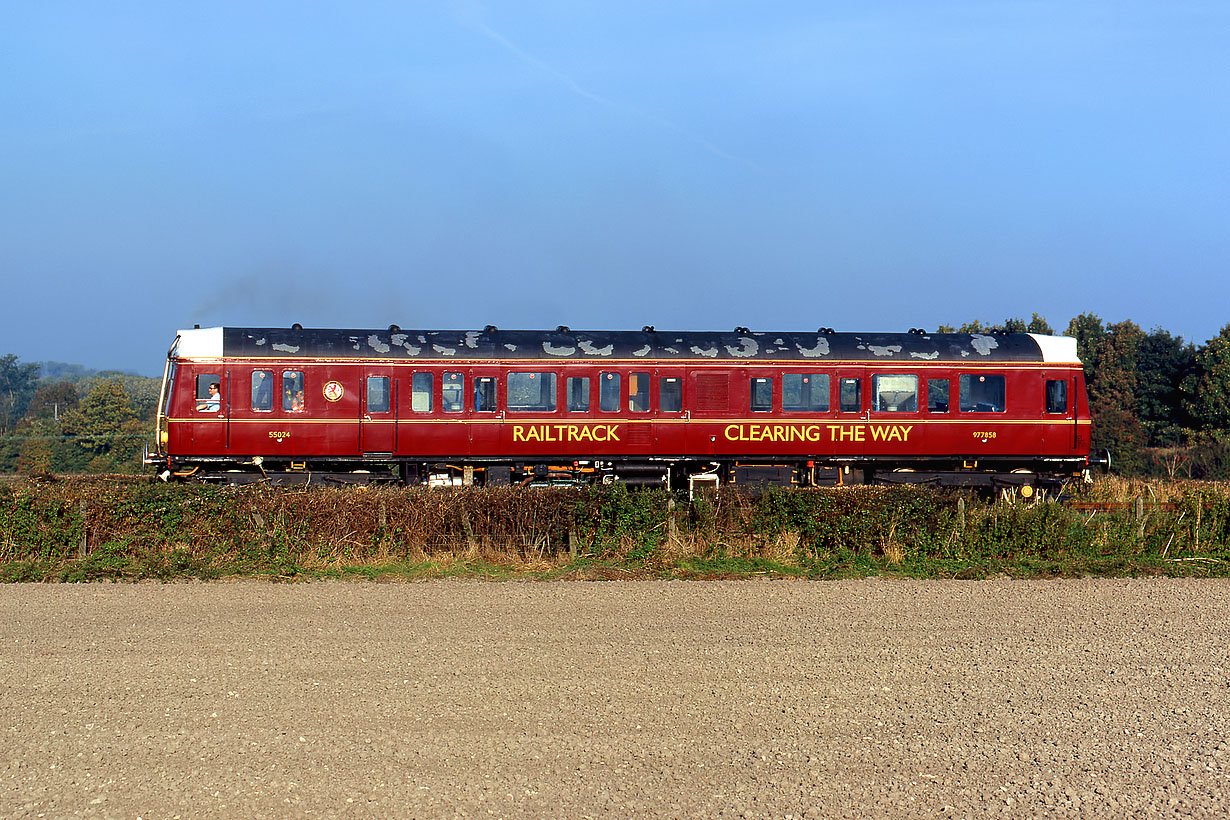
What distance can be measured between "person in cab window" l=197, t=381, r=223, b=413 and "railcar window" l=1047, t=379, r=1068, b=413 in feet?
53.5

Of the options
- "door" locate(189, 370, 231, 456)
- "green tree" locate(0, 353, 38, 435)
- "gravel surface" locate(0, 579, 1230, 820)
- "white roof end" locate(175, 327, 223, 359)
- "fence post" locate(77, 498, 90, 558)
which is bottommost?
"gravel surface" locate(0, 579, 1230, 820)

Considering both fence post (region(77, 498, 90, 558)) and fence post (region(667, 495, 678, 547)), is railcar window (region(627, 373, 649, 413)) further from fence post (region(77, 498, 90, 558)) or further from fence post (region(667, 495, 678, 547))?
fence post (region(77, 498, 90, 558))

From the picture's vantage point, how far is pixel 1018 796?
258 inches

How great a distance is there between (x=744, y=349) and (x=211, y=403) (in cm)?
1026

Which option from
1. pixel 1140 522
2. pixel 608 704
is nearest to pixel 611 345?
pixel 1140 522

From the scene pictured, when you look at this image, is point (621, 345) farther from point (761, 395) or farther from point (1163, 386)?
point (1163, 386)

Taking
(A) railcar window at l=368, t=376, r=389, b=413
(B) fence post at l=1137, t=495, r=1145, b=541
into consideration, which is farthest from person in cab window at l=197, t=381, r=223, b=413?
(B) fence post at l=1137, t=495, r=1145, b=541

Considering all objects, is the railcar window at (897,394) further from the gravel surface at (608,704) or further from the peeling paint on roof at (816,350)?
the gravel surface at (608,704)

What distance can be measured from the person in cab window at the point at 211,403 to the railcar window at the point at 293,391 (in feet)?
3.88

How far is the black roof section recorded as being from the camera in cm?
2109

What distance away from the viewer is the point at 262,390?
2094cm

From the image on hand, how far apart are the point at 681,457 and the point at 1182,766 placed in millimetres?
15148

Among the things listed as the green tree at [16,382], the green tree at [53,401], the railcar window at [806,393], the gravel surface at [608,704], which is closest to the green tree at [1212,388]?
the railcar window at [806,393]

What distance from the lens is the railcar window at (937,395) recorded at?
72.6 feet
